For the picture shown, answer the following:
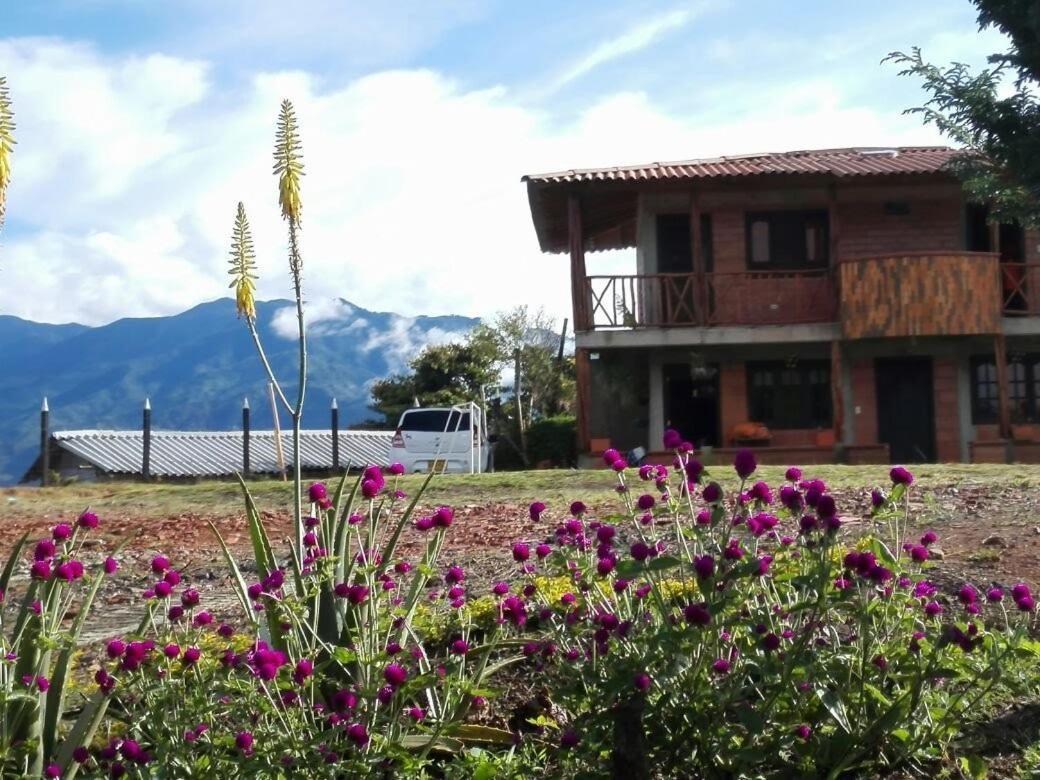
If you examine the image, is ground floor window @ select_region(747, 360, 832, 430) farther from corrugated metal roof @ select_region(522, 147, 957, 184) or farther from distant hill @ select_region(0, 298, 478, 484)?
distant hill @ select_region(0, 298, 478, 484)

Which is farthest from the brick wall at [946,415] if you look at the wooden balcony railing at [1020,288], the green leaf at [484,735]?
the green leaf at [484,735]

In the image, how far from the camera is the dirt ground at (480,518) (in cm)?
555

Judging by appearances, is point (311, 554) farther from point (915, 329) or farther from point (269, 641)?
point (915, 329)

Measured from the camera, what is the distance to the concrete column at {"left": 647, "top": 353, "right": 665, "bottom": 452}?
20594 millimetres

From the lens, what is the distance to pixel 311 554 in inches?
131

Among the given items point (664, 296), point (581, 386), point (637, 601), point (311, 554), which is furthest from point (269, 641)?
point (664, 296)

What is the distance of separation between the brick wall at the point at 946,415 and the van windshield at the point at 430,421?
8.23m

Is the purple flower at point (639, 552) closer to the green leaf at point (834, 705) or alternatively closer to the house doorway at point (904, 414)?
the green leaf at point (834, 705)

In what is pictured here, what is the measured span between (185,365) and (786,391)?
96.6ft

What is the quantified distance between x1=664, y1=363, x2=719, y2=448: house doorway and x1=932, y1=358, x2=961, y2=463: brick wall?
3454mm

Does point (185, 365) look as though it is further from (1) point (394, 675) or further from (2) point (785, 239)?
(1) point (394, 675)

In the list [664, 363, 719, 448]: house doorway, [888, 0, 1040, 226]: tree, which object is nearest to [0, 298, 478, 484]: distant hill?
[664, 363, 719, 448]: house doorway

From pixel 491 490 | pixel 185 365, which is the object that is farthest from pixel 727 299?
pixel 185 365

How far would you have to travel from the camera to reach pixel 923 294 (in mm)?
18859
